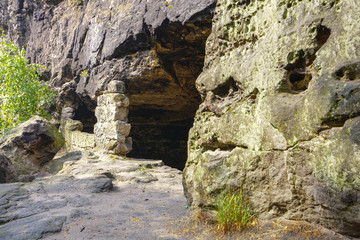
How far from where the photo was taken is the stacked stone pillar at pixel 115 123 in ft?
24.0

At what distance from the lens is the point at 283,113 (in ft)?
7.18

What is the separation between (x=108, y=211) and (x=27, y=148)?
398 cm

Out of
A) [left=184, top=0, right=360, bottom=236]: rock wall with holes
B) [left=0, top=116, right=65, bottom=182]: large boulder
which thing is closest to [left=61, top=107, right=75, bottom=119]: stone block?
[left=0, top=116, right=65, bottom=182]: large boulder

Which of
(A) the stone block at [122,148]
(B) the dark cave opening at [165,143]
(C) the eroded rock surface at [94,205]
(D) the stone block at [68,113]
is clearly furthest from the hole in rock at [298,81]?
(D) the stone block at [68,113]

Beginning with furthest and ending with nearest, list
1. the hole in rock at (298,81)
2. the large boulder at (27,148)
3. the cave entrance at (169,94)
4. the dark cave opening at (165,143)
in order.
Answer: the dark cave opening at (165,143) < the cave entrance at (169,94) < the large boulder at (27,148) < the hole in rock at (298,81)

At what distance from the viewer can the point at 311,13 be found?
2.16 metres

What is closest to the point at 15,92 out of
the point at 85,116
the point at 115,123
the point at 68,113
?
the point at 68,113

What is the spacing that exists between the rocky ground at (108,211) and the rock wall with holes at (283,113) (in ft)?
0.80

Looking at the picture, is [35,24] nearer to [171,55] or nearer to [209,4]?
[171,55]

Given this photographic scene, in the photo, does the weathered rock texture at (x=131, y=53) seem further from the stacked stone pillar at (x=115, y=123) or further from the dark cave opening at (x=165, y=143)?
the stacked stone pillar at (x=115, y=123)

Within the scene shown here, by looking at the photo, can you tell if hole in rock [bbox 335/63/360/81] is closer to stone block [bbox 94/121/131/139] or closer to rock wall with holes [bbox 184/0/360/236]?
rock wall with holes [bbox 184/0/360/236]

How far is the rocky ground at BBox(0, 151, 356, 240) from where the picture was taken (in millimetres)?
2410

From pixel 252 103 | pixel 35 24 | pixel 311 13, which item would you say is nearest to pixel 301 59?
pixel 311 13

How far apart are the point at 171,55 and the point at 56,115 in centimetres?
821
